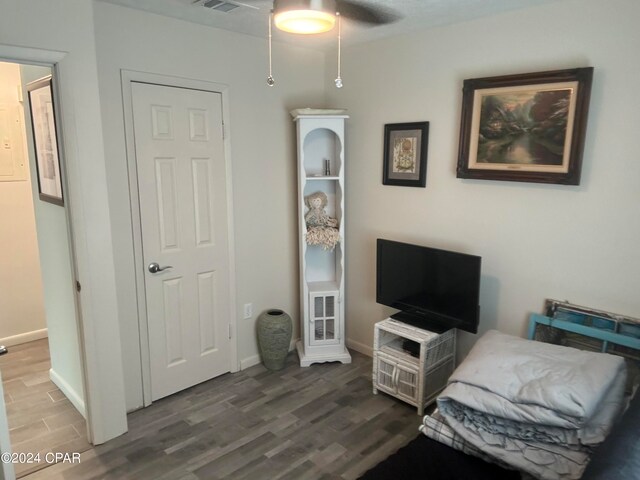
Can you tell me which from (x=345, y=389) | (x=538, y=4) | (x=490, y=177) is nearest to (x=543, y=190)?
(x=490, y=177)

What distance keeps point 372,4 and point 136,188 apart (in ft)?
5.50

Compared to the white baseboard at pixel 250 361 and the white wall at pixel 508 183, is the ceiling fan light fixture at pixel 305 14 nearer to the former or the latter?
the white wall at pixel 508 183

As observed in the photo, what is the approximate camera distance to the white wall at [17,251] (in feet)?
11.9

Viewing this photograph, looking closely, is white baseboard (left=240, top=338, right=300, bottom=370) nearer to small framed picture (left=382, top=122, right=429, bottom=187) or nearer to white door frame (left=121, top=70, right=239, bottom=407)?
white door frame (left=121, top=70, right=239, bottom=407)

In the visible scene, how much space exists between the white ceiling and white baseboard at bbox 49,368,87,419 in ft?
7.79

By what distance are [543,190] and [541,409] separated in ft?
4.09

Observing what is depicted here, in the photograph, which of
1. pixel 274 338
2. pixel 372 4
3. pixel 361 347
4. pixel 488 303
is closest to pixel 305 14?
pixel 372 4

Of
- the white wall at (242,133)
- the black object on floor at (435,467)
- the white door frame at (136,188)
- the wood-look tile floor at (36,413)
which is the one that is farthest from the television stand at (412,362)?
the wood-look tile floor at (36,413)

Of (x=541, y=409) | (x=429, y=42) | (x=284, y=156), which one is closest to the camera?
(x=541, y=409)

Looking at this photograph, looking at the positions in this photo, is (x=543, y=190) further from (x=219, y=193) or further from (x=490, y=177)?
(x=219, y=193)

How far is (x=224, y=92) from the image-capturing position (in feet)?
→ 9.74

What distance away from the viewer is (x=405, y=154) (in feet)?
10.1

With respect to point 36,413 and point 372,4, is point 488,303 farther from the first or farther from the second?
point 36,413

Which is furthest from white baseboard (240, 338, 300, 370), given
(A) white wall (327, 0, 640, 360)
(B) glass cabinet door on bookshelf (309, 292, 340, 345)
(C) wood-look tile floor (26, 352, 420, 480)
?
(A) white wall (327, 0, 640, 360)
